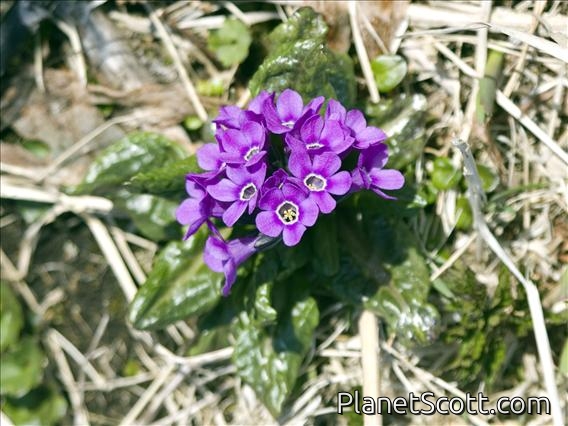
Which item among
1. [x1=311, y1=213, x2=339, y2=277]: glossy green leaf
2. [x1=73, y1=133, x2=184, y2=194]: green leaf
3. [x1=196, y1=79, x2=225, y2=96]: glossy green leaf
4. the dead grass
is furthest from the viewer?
[x1=196, y1=79, x2=225, y2=96]: glossy green leaf

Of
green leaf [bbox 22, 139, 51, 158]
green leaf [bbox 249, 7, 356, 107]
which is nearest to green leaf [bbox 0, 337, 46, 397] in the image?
green leaf [bbox 22, 139, 51, 158]

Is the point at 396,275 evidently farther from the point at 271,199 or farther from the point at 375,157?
the point at 271,199

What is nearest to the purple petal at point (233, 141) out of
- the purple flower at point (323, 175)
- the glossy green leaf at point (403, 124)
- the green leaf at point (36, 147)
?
the purple flower at point (323, 175)

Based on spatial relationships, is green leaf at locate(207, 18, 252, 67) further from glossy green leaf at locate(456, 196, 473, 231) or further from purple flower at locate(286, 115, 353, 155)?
glossy green leaf at locate(456, 196, 473, 231)

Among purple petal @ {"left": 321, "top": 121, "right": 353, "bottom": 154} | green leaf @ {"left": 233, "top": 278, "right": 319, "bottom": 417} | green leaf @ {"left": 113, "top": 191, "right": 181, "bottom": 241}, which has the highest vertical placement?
purple petal @ {"left": 321, "top": 121, "right": 353, "bottom": 154}

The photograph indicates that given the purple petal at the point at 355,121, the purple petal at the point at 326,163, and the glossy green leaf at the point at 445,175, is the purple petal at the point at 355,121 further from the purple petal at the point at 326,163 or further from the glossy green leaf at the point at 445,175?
the glossy green leaf at the point at 445,175

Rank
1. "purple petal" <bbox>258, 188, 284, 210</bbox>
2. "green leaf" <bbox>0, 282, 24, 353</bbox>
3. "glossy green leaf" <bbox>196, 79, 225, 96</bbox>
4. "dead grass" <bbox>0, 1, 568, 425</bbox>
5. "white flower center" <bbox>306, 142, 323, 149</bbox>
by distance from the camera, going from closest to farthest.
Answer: "purple petal" <bbox>258, 188, 284, 210</bbox>, "white flower center" <bbox>306, 142, 323, 149</bbox>, "dead grass" <bbox>0, 1, 568, 425</bbox>, "glossy green leaf" <bbox>196, 79, 225, 96</bbox>, "green leaf" <bbox>0, 282, 24, 353</bbox>
